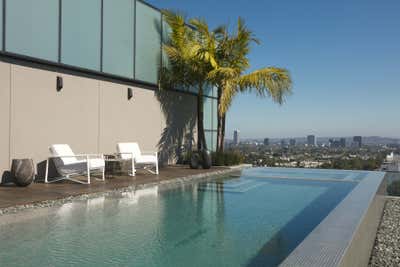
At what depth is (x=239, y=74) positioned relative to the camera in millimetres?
12516

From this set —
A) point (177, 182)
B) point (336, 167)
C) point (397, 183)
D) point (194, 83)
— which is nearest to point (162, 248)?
point (177, 182)

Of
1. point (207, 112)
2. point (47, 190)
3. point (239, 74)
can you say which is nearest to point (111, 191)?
point (47, 190)

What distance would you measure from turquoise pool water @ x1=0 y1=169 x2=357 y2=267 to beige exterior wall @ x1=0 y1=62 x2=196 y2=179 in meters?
2.59

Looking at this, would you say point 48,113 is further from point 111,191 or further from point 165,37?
point 165,37

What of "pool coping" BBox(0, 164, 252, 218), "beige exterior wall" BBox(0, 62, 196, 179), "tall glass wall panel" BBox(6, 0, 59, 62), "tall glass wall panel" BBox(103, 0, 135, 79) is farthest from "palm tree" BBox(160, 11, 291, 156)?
"tall glass wall panel" BBox(6, 0, 59, 62)

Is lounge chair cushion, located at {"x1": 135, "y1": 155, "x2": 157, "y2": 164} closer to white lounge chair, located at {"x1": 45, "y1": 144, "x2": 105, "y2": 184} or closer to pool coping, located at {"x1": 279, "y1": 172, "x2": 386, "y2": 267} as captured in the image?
white lounge chair, located at {"x1": 45, "y1": 144, "x2": 105, "y2": 184}

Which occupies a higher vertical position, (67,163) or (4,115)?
(4,115)

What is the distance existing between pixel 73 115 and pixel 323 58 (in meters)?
18.0

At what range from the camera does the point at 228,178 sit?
10.1m

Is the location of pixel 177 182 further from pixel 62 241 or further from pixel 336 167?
pixel 336 167

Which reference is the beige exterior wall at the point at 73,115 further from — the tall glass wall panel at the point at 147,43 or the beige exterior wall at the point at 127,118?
the tall glass wall panel at the point at 147,43

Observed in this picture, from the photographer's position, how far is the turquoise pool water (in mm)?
3465

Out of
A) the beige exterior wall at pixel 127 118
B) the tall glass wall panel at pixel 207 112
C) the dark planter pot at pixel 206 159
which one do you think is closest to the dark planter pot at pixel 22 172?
the beige exterior wall at pixel 127 118

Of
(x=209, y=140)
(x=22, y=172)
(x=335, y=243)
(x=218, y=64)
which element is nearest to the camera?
(x=335, y=243)
